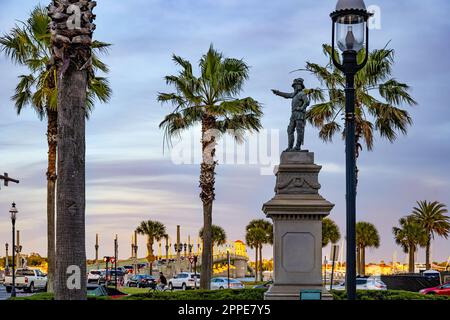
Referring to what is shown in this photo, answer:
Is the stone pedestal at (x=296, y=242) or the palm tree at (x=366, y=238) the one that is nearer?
the stone pedestal at (x=296, y=242)

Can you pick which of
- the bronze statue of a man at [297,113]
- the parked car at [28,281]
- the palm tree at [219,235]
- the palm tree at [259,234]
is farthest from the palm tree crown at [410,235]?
the bronze statue of a man at [297,113]

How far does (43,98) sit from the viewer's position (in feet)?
110

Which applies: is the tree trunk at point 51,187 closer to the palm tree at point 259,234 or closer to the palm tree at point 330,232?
the palm tree at point 330,232

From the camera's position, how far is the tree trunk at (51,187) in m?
31.1

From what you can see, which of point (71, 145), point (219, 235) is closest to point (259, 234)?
point (219, 235)

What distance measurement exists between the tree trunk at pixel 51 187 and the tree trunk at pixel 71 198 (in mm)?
16606

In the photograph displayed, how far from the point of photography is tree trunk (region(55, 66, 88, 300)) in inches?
567

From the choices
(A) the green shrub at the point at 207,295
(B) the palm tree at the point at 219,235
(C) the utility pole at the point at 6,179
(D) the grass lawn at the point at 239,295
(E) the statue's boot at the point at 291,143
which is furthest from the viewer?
(B) the palm tree at the point at 219,235

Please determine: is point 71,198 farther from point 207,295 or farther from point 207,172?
point 207,172

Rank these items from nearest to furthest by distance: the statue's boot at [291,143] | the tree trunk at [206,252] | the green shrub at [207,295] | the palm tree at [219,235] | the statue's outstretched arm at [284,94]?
the statue's boot at [291,143]
the statue's outstretched arm at [284,94]
the green shrub at [207,295]
the tree trunk at [206,252]
the palm tree at [219,235]

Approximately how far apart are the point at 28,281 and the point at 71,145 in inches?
1667

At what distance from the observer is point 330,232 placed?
8981 centimetres
